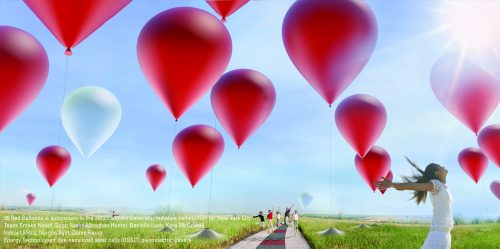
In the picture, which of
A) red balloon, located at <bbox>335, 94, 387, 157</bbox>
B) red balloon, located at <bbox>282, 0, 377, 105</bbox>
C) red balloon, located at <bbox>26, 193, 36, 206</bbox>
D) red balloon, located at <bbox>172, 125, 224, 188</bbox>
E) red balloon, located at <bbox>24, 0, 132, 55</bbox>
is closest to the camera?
red balloon, located at <bbox>24, 0, 132, 55</bbox>

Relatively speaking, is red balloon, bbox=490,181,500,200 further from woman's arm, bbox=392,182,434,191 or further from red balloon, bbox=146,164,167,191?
woman's arm, bbox=392,182,434,191

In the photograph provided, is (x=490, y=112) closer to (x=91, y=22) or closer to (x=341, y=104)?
(x=341, y=104)

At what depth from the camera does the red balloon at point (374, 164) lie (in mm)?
14203

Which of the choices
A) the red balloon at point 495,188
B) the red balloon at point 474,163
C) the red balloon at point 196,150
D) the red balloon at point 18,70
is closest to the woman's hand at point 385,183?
the red balloon at point 18,70

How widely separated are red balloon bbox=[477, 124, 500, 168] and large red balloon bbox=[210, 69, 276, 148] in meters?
10.0

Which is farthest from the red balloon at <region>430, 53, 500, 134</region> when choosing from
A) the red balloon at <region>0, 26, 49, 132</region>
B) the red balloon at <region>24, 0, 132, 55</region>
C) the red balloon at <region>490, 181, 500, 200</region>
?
the red balloon at <region>490, 181, 500, 200</region>

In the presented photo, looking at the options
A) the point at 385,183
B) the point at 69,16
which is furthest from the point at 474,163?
the point at 69,16

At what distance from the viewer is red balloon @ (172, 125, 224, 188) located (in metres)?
11.4

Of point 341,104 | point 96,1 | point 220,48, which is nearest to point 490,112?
point 341,104

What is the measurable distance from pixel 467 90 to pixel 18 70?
1081 centimetres

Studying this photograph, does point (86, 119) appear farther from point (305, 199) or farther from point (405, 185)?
point (305, 199)

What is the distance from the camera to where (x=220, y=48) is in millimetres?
6875

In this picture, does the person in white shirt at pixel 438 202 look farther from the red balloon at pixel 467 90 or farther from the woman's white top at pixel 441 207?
the red balloon at pixel 467 90

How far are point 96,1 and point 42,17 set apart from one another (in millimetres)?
861
